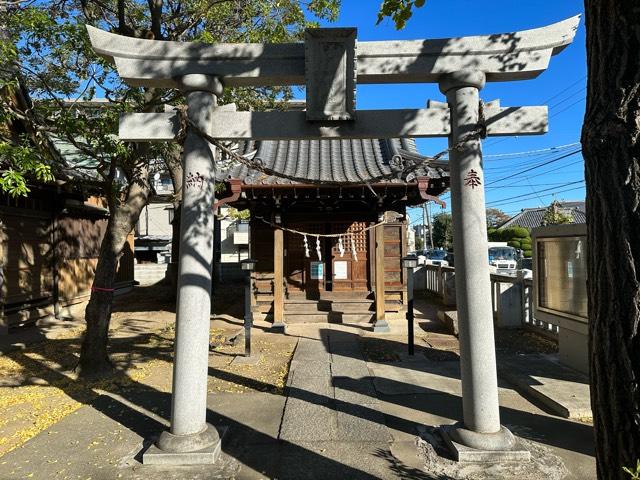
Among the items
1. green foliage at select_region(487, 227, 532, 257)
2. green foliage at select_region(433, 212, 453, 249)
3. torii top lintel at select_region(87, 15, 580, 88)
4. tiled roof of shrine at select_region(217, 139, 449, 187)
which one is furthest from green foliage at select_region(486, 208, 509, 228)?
torii top lintel at select_region(87, 15, 580, 88)

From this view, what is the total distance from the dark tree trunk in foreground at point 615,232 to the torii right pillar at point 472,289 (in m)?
1.80

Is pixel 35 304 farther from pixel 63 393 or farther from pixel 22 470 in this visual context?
pixel 22 470

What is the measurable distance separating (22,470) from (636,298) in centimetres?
516

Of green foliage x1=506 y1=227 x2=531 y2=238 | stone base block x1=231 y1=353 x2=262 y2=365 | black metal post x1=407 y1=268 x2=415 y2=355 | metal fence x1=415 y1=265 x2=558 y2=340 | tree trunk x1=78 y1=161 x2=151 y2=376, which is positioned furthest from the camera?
green foliage x1=506 y1=227 x2=531 y2=238

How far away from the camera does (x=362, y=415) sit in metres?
4.94

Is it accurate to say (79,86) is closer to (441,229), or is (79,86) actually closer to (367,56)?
(367,56)

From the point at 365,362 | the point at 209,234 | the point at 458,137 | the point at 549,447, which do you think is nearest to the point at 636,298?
the point at 458,137

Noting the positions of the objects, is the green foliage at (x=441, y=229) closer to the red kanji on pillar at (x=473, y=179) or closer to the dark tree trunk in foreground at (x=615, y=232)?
the red kanji on pillar at (x=473, y=179)

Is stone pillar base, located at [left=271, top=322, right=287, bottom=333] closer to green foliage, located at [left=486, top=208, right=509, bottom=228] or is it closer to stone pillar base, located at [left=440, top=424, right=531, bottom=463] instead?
stone pillar base, located at [left=440, top=424, right=531, bottom=463]

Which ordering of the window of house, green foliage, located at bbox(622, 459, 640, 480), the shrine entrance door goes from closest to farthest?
green foliage, located at bbox(622, 459, 640, 480) → the window of house → the shrine entrance door

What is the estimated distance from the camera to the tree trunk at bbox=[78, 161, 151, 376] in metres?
6.60

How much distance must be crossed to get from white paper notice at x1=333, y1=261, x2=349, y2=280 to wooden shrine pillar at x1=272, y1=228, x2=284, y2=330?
1.63 metres

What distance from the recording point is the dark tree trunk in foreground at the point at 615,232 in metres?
2.03

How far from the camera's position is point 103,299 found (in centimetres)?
663
